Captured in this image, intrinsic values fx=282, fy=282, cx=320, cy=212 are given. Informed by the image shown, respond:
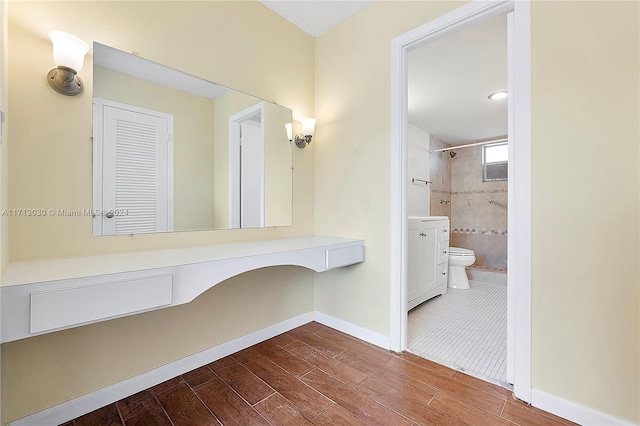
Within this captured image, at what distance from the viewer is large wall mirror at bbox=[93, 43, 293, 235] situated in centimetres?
143

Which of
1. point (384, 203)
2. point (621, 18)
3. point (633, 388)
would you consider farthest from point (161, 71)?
point (633, 388)

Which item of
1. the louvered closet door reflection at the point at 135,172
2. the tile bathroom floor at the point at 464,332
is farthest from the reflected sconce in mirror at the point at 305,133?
the tile bathroom floor at the point at 464,332

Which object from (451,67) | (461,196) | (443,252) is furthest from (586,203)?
(461,196)

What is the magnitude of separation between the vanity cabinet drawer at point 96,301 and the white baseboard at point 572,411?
1808 millimetres

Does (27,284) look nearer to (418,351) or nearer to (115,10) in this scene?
(115,10)

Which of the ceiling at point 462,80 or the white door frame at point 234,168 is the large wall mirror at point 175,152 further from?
the ceiling at point 462,80

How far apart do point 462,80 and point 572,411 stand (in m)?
2.63

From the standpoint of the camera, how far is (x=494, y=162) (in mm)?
4527

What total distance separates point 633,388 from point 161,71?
8.98 feet

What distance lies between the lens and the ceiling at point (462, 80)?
2143 millimetres

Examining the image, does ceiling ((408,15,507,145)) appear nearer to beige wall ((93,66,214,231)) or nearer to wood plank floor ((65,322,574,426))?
beige wall ((93,66,214,231))

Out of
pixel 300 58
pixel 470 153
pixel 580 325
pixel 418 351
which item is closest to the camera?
pixel 580 325

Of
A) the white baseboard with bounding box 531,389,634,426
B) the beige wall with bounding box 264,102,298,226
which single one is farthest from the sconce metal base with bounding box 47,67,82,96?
the white baseboard with bounding box 531,389,634,426

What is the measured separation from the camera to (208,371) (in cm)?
171
